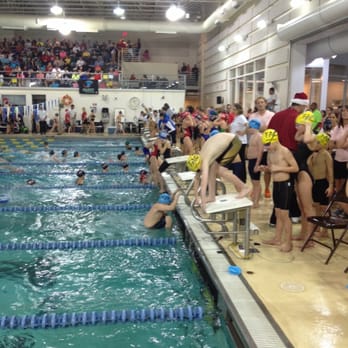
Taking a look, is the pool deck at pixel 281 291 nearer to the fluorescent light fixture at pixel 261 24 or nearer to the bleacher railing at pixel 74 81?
the fluorescent light fixture at pixel 261 24

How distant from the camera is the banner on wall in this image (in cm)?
1872

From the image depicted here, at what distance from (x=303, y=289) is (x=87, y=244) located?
2.82m

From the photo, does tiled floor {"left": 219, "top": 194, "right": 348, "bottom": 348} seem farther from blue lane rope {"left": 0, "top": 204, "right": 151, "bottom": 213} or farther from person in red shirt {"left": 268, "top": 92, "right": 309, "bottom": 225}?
blue lane rope {"left": 0, "top": 204, "right": 151, "bottom": 213}

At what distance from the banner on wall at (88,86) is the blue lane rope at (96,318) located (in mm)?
16276

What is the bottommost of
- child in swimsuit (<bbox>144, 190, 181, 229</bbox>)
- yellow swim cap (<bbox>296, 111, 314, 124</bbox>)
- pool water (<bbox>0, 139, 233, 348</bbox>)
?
pool water (<bbox>0, 139, 233, 348</bbox>)

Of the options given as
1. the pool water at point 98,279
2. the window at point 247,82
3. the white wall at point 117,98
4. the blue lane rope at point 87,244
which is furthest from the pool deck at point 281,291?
the white wall at point 117,98

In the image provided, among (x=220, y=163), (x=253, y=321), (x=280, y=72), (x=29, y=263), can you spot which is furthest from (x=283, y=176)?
(x=280, y=72)

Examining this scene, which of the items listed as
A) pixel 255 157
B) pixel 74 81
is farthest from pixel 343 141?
pixel 74 81

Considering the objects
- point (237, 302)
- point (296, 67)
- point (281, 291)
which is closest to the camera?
point (237, 302)

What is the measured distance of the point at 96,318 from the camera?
3434mm

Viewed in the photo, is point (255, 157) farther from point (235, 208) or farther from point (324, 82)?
point (324, 82)

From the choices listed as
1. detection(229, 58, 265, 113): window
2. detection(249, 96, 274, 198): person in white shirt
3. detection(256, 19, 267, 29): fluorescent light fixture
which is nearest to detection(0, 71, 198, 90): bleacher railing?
detection(229, 58, 265, 113): window

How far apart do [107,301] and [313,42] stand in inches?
334

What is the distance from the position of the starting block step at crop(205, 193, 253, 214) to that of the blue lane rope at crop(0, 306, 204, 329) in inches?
34.8
